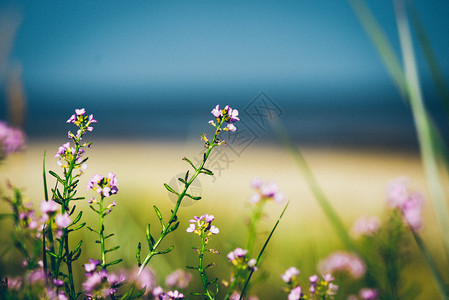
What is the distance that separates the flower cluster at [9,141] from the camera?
1.07m

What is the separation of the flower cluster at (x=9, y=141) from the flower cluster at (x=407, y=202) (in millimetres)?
1357

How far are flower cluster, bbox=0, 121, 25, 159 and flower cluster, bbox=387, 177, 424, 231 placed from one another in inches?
53.4

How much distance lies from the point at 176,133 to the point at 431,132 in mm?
6635

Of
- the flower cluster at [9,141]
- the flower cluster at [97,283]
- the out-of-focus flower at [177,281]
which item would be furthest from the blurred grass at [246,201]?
the flower cluster at [97,283]

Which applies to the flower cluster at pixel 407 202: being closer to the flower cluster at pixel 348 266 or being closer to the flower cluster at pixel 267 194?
the flower cluster at pixel 348 266

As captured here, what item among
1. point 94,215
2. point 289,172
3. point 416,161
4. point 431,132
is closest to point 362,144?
point 416,161

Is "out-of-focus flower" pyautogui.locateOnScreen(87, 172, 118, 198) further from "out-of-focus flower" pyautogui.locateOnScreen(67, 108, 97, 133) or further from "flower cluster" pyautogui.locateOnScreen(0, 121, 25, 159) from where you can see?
"flower cluster" pyautogui.locateOnScreen(0, 121, 25, 159)

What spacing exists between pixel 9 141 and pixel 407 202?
1.45 m

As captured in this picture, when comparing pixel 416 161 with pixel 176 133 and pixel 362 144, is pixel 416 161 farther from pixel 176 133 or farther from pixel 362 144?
pixel 176 133

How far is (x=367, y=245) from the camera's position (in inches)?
59.7

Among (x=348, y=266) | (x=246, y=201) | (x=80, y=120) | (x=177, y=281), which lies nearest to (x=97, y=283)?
(x=80, y=120)

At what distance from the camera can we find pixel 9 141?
109 centimetres

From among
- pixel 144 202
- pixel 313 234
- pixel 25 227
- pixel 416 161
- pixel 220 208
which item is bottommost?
pixel 416 161

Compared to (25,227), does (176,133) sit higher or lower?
higher
